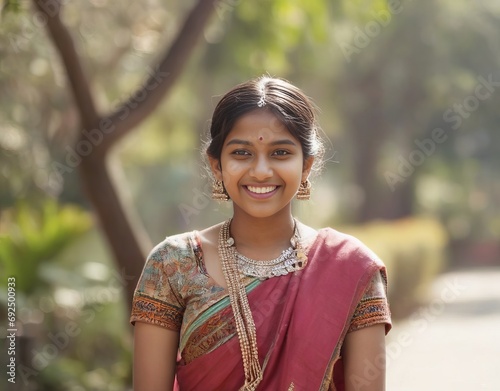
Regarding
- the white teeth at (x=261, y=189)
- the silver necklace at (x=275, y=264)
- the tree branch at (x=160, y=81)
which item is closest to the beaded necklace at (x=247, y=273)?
the silver necklace at (x=275, y=264)

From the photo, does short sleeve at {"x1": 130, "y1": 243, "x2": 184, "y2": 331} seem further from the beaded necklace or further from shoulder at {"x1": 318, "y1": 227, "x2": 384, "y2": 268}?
shoulder at {"x1": 318, "y1": 227, "x2": 384, "y2": 268}

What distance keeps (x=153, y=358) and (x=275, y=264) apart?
497 mm

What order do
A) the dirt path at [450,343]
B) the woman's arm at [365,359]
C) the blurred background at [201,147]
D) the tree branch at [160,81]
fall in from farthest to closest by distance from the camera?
the dirt path at [450,343]
the blurred background at [201,147]
the tree branch at [160,81]
the woman's arm at [365,359]

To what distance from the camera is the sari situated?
2.79m

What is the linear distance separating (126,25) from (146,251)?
753 centimetres

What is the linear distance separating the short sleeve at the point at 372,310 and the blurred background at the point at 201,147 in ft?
1.67

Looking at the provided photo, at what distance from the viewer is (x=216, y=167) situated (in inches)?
118

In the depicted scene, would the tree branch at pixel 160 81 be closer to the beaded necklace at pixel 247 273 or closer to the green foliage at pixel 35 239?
the green foliage at pixel 35 239

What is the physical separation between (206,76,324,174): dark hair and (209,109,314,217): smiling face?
0.8 inches

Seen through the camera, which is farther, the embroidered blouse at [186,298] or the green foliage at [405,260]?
the green foliage at [405,260]

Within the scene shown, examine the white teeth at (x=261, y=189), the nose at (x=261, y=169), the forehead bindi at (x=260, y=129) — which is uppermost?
the forehead bindi at (x=260, y=129)

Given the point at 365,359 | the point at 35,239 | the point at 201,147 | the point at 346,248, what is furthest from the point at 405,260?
the point at 365,359

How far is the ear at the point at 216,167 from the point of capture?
300 centimetres

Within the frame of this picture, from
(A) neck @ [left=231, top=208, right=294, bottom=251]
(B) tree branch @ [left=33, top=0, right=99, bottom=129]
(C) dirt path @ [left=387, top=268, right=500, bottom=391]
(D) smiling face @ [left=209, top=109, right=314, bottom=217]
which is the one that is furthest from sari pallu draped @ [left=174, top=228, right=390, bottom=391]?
(C) dirt path @ [left=387, top=268, right=500, bottom=391]
